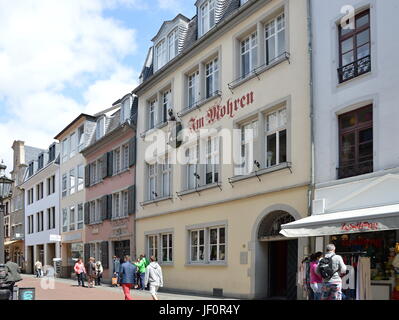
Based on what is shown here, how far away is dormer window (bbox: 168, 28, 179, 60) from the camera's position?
25.0m

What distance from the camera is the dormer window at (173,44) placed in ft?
82.0

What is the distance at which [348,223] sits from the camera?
12969mm

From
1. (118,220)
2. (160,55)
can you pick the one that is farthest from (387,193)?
(118,220)

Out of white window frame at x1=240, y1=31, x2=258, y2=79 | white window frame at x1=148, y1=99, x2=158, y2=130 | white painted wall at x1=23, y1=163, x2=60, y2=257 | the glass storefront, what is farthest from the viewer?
white painted wall at x1=23, y1=163, x2=60, y2=257

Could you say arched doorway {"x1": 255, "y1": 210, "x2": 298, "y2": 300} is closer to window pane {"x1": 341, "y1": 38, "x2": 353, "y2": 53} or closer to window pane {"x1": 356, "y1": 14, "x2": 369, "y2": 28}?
window pane {"x1": 341, "y1": 38, "x2": 353, "y2": 53}

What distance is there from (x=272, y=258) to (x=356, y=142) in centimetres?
557

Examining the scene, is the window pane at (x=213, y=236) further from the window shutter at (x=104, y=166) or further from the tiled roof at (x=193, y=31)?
the window shutter at (x=104, y=166)

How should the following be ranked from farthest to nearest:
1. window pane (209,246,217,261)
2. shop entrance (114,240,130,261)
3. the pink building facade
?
shop entrance (114,240,130,261)
the pink building facade
window pane (209,246,217,261)

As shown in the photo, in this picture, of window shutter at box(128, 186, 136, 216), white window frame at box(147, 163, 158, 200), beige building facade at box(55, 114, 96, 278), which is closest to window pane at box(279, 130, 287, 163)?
white window frame at box(147, 163, 158, 200)

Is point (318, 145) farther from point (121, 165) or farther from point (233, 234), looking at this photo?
point (121, 165)

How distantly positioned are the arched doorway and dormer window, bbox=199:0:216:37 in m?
8.83

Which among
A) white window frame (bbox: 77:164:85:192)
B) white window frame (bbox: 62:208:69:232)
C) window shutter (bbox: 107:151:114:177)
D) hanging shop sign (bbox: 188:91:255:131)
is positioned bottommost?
white window frame (bbox: 62:208:69:232)

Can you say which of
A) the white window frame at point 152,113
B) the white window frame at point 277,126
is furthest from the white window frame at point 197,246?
the white window frame at point 152,113

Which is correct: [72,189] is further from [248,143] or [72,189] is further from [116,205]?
[248,143]
